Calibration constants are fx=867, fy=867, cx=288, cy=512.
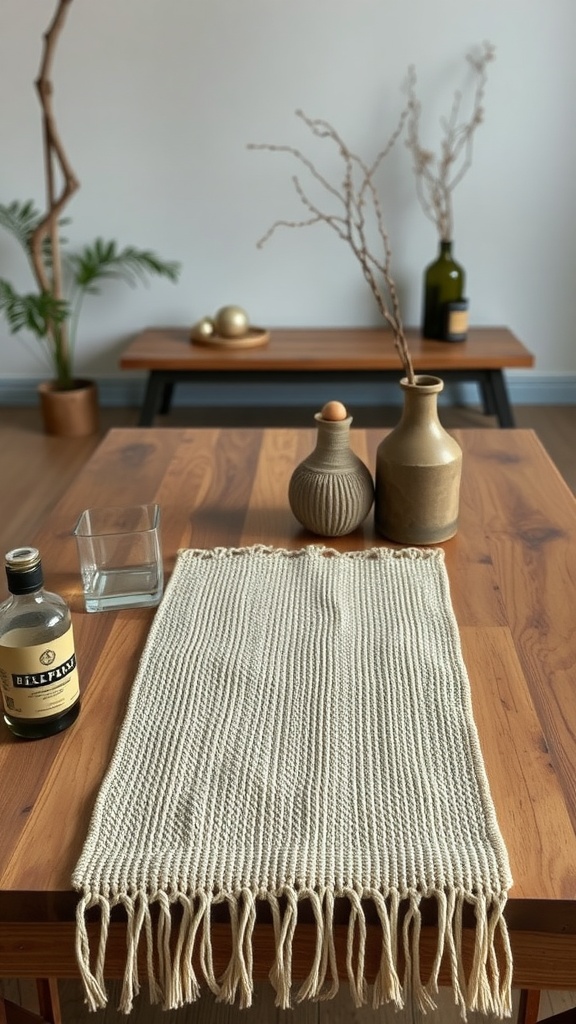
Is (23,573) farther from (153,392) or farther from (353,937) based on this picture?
(153,392)

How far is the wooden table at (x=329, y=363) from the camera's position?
294 centimetres

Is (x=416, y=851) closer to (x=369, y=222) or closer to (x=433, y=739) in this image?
(x=433, y=739)

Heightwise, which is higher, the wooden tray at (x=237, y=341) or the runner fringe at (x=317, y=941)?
the runner fringe at (x=317, y=941)

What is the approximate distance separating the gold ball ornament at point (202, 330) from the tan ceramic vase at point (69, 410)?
453mm

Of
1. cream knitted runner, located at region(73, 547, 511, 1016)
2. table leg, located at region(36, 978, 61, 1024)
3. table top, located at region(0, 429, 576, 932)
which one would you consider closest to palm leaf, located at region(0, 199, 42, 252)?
table top, located at region(0, 429, 576, 932)

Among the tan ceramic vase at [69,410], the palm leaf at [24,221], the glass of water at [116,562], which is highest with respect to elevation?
the palm leaf at [24,221]

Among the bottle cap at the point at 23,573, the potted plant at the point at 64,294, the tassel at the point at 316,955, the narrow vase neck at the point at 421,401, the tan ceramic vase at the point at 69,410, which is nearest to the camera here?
the tassel at the point at 316,955

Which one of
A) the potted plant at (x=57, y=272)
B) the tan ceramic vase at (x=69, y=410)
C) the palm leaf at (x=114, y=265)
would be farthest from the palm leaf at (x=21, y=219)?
the tan ceramic vase at (x=69, y=410)

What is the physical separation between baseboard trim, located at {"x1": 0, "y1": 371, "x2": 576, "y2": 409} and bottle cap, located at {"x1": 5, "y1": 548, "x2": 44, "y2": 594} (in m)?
2.77

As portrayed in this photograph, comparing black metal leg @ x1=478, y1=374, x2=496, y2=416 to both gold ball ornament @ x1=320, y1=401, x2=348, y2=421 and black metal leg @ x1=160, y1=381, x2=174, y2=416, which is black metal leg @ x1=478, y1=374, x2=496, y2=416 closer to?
black metal leg @ x1=160, y1=381, x2=174, y2=416

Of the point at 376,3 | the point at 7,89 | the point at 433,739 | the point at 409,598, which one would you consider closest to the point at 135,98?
the point at 7,89

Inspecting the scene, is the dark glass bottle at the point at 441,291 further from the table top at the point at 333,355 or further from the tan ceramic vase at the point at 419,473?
the tan ceramic vase at the point at 419,473

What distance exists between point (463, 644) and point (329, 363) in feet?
6.74

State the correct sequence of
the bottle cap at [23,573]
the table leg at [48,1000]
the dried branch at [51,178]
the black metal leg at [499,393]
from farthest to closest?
1. the black metal leg at [499,393]
2. the dried branch at [51,178]
3. the table leg at [48,1000]
4. the bottle cap at [23,573]
